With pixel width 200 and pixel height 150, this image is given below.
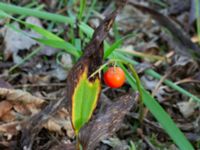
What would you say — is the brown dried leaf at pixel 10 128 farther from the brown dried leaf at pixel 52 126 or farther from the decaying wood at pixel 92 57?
the decaying wood at pixel 92 57

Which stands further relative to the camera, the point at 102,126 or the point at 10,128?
the point at 10,128

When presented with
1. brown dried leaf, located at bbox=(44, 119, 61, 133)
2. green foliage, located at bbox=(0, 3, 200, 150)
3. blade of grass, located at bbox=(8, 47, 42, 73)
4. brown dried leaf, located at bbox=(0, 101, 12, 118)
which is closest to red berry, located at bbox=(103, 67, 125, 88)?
green foliage, located at bbox=(0, 3, 200, 150)

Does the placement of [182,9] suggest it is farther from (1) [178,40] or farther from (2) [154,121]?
(2) [154,121]

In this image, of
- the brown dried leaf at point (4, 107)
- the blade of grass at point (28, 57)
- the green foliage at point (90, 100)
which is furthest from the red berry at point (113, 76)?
the blade of grass at point (28, 57)

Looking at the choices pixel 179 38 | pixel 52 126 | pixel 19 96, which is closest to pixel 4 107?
pixel 19 96

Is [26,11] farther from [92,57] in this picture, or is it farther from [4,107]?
[92,57]

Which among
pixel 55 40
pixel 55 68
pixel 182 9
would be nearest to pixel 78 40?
pixel 55 68
